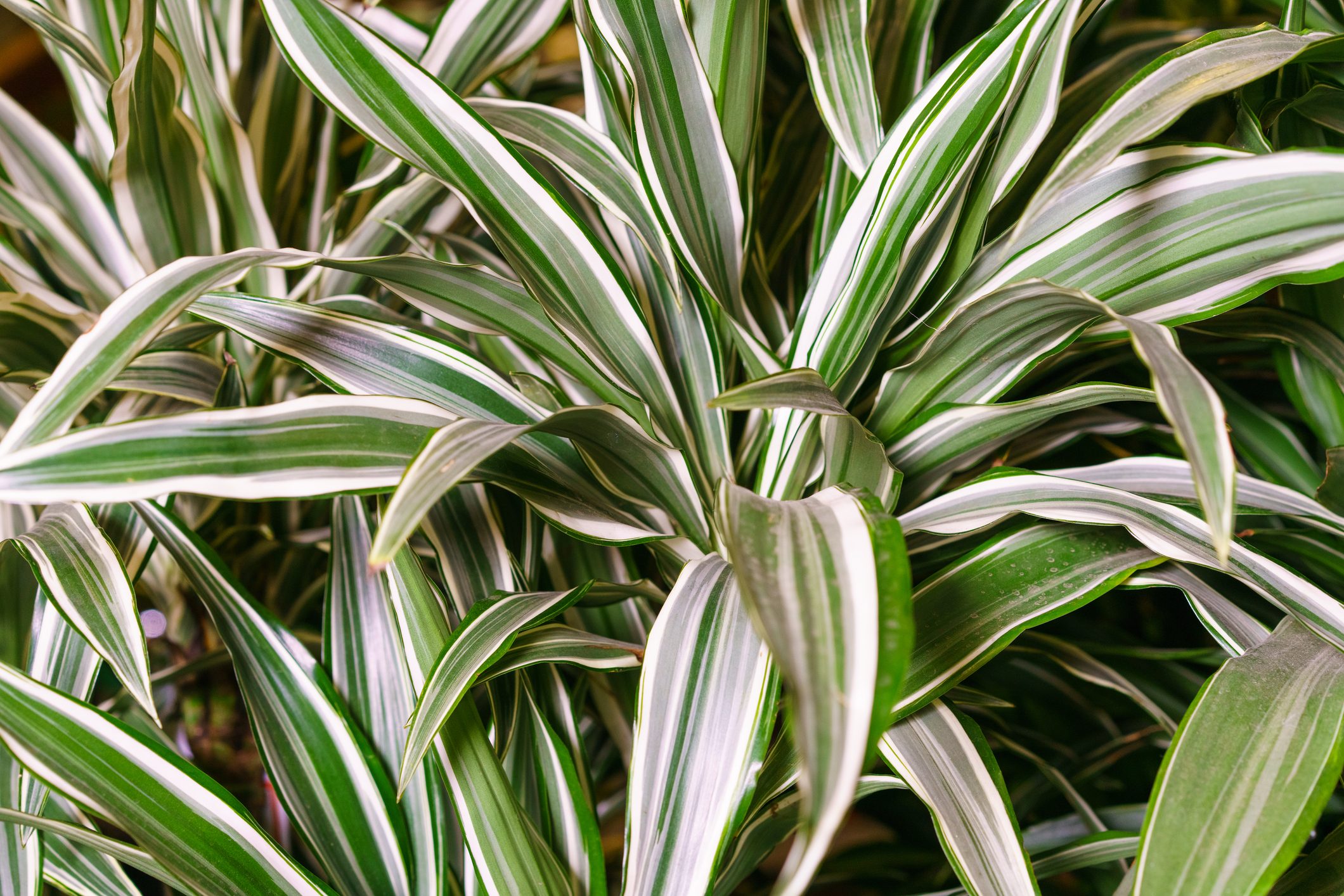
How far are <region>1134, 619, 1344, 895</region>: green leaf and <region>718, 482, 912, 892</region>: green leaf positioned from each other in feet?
0.56

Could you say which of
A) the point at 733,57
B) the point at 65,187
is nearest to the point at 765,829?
the point at 733,57

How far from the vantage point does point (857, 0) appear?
21.7 inches

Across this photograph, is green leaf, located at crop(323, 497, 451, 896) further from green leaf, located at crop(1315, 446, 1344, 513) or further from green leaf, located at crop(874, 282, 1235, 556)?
green leaf, located at crop(1315, 446, 1344, 513)

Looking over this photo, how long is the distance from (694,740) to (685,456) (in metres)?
0.17

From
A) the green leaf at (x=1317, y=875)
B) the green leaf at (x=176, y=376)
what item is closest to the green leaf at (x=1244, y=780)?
the green leaf at (x=1317, y=875)

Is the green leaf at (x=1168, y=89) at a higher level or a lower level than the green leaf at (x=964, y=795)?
higher

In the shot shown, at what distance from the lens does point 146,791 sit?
17.1 inches

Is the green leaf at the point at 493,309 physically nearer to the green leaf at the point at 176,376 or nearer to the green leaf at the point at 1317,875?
the green leaf at the point at 176,376

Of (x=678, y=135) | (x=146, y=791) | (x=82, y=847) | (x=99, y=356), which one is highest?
(x=678, y=135)

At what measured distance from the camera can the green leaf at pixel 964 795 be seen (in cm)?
40

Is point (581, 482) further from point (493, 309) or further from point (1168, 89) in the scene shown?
point (1168, 89)

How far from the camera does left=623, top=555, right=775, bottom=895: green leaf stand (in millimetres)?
380

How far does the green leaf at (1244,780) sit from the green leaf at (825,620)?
171 mm

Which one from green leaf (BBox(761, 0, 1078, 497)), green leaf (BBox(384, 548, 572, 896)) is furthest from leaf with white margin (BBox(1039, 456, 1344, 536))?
green leaf (BBox(384, 548, 572, 896))
